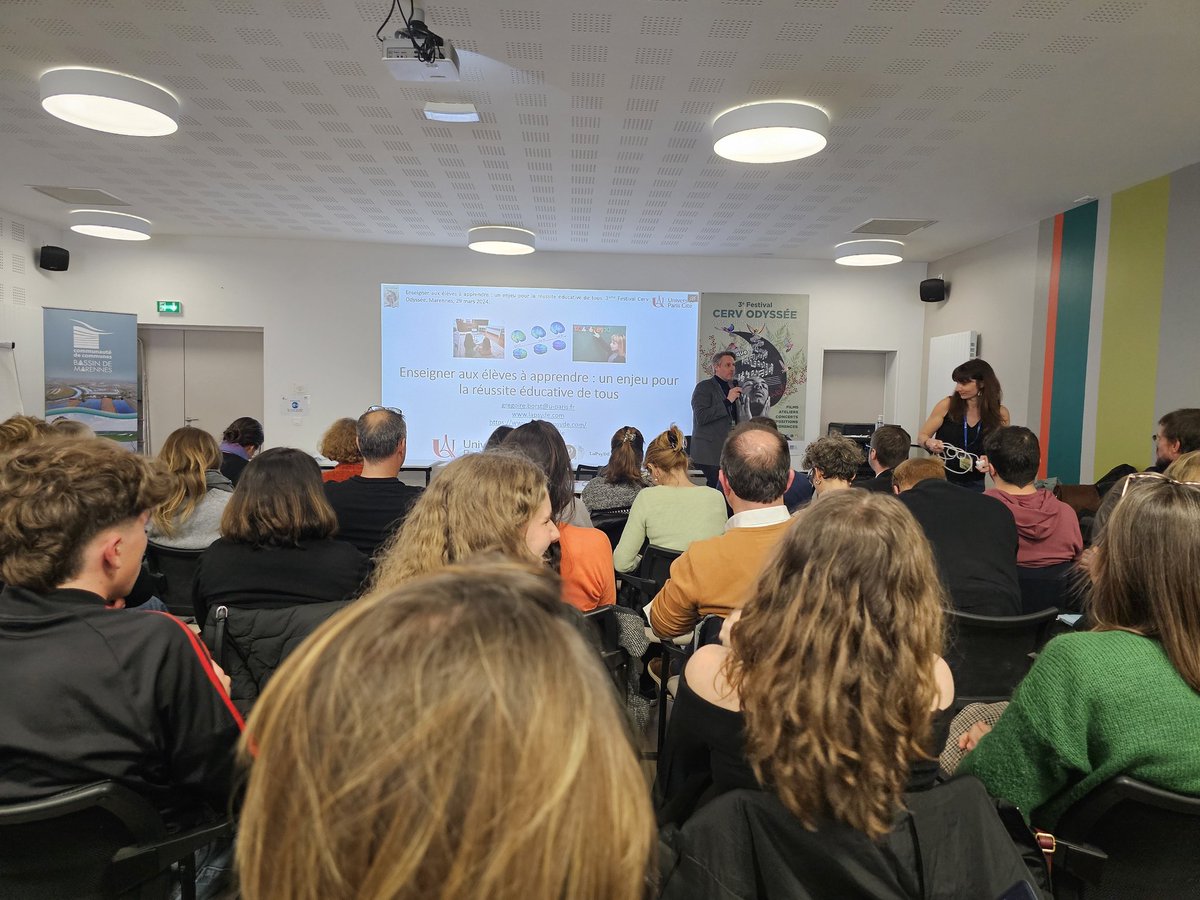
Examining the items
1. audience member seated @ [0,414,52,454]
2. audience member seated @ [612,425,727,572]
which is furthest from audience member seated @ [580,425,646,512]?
audience member seated @ [0,414,52,454]

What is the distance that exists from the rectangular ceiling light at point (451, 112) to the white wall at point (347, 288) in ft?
11.4

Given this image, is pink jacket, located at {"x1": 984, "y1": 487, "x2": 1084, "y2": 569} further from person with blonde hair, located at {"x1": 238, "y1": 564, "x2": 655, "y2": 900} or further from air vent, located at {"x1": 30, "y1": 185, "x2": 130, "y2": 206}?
air vent, located at {"x1": 30, "y1": 185, "x2": 130, "y2": 206}

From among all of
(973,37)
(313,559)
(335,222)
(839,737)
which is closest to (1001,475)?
(973,37)

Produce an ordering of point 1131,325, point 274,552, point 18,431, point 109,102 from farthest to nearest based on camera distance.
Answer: point 1131,325 < point 109,102 < point 18,431 < point 274,552

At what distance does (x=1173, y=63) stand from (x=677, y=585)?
3.35m

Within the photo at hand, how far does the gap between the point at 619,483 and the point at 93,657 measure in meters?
2.83

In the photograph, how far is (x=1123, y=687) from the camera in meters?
1.11

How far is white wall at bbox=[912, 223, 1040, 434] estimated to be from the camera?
590 cm

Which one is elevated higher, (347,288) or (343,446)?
(347,288)

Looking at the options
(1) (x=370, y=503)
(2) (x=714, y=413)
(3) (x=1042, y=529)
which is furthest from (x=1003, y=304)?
(1) (x=370, y=503)

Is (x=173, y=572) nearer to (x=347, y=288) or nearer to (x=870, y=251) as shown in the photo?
(x=347, y=288)

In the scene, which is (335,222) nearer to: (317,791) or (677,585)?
(677,585)

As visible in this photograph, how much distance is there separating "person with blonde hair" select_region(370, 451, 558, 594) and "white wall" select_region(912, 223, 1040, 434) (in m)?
5.72

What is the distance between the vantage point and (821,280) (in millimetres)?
7516
